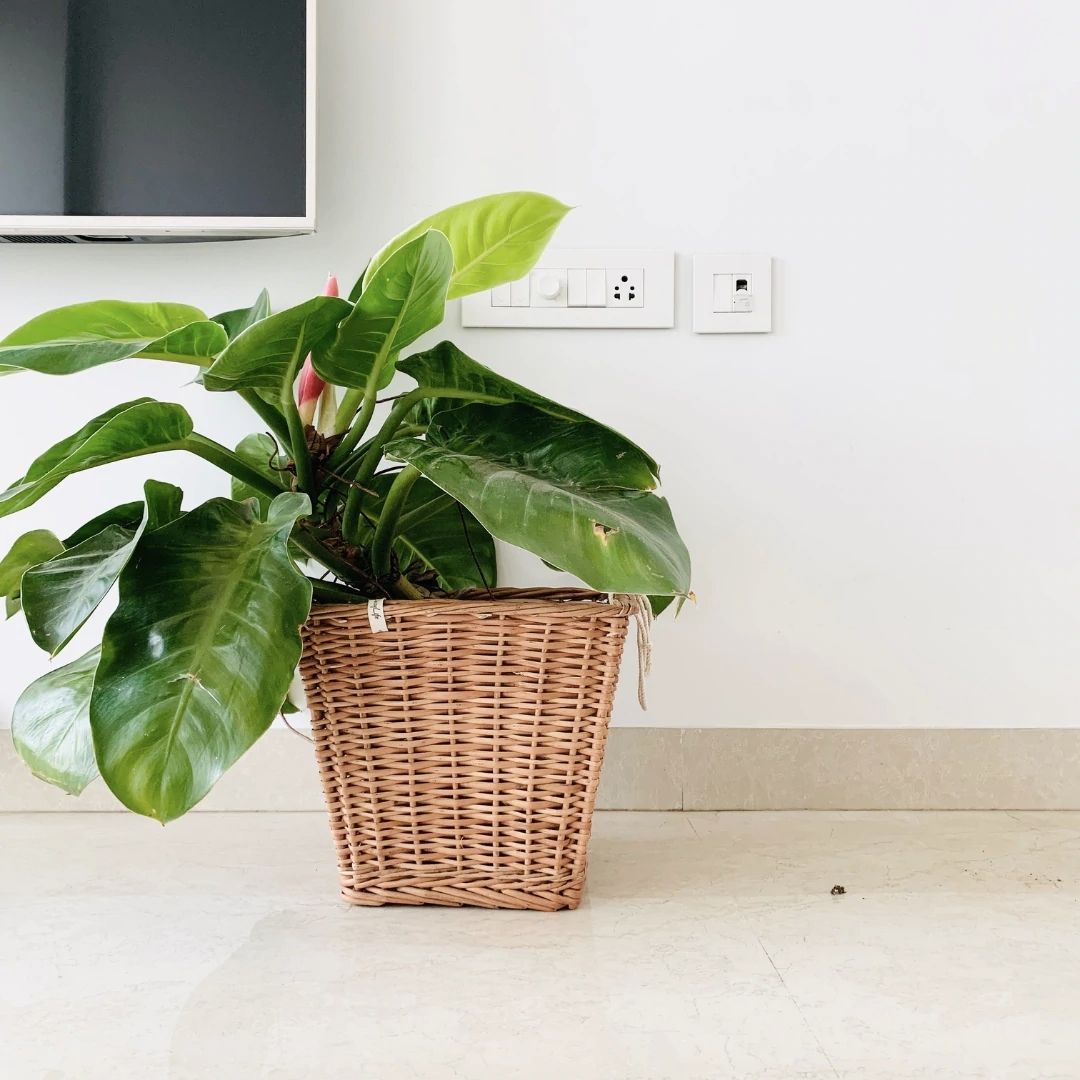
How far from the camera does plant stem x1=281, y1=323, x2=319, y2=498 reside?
0.83 m

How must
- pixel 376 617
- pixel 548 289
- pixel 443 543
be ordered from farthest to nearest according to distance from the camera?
pixel 548 289, pixel 443 543, pixel 376 617

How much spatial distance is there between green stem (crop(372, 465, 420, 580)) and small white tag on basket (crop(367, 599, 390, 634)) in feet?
0.23

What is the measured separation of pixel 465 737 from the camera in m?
0.86

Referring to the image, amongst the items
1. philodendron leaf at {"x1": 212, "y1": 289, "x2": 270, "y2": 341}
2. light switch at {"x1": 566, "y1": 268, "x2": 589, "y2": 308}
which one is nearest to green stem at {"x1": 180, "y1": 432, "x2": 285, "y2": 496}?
philodendron leaf at {"x1": 212, "y1": 289, "x2": 270, "y2": 341}

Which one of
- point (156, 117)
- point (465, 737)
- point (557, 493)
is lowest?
point (465, 737)

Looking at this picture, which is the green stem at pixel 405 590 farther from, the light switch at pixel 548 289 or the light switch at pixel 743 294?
the light switch at pixel 743 294

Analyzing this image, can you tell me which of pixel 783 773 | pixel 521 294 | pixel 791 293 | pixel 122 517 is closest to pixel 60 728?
pixel 122 517

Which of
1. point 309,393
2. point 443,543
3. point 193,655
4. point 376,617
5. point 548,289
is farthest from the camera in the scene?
point 548,289

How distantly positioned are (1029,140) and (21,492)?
4.00 ft

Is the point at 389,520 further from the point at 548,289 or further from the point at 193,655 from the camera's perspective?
the point at 548,289

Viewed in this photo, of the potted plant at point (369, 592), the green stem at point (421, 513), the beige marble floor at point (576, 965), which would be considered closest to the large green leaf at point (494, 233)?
the potted plant at point (369, 592)

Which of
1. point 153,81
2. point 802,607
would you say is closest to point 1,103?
point 153,81

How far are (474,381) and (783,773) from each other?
0.66 m

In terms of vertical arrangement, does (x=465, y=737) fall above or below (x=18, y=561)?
below
